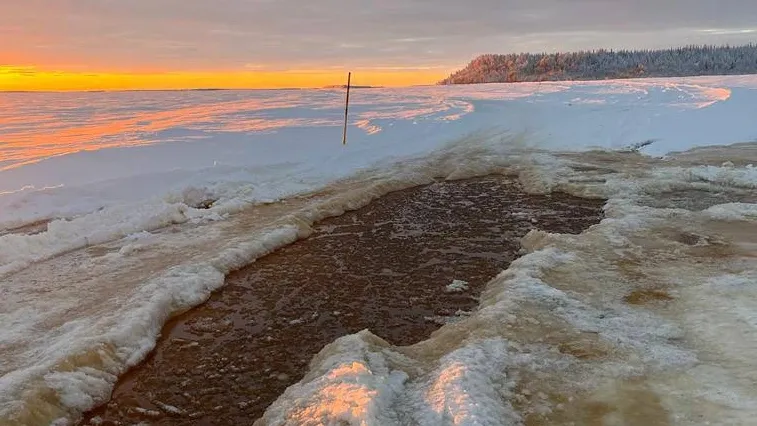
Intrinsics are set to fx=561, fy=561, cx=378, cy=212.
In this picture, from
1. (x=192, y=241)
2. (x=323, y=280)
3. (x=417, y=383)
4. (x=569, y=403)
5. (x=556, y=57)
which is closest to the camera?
(x=569, y=403)

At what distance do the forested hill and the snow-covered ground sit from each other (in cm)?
7738

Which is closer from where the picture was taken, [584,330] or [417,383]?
[417,383]

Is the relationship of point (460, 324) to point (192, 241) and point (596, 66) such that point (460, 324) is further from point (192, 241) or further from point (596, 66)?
point (596, 66)

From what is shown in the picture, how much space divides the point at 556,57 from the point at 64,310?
10574 centimetres

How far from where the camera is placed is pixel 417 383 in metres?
4.76

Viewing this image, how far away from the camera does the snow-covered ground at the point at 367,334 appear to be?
4582mm

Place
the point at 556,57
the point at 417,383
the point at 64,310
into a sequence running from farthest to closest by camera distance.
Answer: the point at 556,57 → the point at 64,310 → the point at 417,383

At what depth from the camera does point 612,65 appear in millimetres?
95625

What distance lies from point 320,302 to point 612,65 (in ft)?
331

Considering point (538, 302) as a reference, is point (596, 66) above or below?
above

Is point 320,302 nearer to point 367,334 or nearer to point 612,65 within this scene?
point 367,334

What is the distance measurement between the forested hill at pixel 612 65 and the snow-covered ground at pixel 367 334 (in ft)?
254

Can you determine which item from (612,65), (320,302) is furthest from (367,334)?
(612,65)

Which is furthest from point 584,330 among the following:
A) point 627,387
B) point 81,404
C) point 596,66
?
point 596,66
